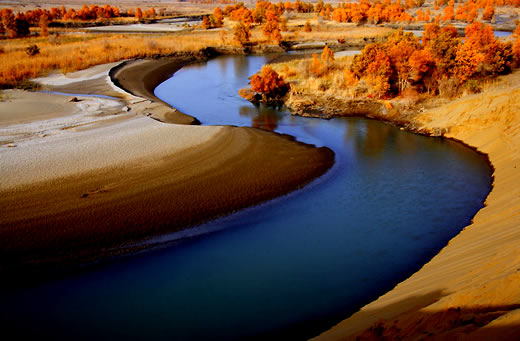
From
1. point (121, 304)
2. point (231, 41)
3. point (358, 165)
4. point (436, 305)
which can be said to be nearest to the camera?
point (436, 305)

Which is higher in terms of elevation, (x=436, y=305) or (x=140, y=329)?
(x=436, y=305)

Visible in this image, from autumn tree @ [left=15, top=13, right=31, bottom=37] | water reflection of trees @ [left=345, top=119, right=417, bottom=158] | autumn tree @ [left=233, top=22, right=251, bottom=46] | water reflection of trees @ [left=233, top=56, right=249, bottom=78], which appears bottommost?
water reflection of trees @ [left=345, top=119, right=417, bottom=158]

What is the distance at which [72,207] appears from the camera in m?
13.6

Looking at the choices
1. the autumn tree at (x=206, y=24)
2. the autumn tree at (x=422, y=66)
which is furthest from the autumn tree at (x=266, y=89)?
the autumn tree at (x=206, y=24)

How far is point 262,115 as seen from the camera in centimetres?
2733

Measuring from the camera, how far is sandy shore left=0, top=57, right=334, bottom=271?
12484 millimetres

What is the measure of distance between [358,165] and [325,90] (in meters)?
13.0

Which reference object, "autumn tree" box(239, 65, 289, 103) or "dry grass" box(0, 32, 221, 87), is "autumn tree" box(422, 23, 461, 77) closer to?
"autumn tree" box(239, 65, 289, 103)

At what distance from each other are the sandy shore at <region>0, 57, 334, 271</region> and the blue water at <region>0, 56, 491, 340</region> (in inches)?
39.9

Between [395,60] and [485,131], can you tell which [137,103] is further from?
[485,131]

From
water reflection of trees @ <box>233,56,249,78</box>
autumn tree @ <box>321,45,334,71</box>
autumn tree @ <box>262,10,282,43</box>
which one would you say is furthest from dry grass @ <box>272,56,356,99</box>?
autumn tree @ <box>262,10,282,43</box>

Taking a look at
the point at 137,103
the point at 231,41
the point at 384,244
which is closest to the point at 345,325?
the point at 384,244

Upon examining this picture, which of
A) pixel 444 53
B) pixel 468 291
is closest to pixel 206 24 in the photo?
pixel 444 53

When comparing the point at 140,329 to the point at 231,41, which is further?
the point at 231,41
